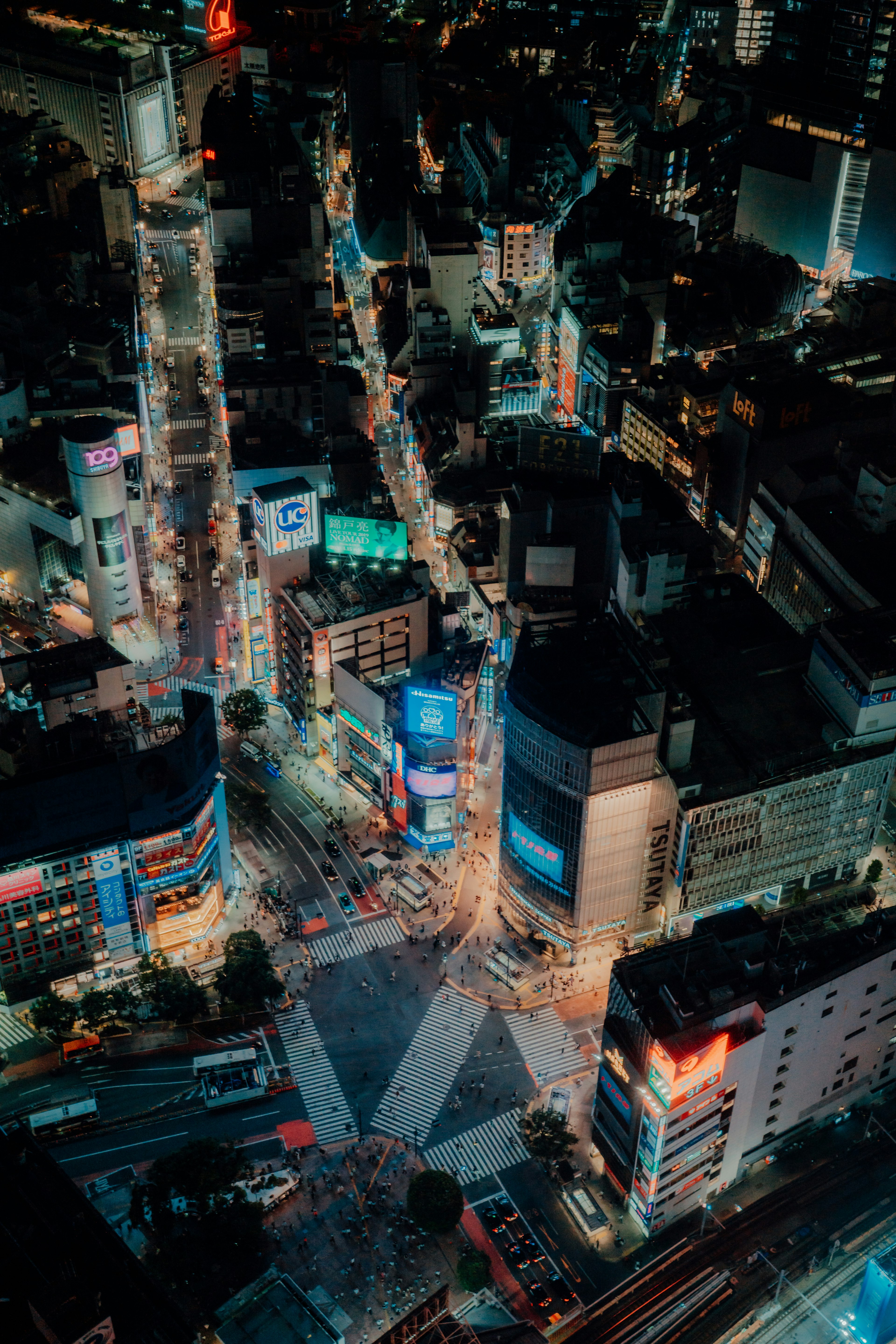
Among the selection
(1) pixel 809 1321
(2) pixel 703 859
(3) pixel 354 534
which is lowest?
(1) pixel 809 1321

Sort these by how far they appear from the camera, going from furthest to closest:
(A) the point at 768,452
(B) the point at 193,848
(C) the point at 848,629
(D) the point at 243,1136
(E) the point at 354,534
→ (A) the point at 768,452
(E) the point at 354,534
(C) the point at 848,629
(B) the point at 193,848
(D) the point at 243,1136

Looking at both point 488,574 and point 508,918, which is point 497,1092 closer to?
point 508,918

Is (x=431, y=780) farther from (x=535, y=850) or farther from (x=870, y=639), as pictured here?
(x=870, y=639)

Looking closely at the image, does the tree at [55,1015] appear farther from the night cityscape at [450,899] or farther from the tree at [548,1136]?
the tree at [548,1136]

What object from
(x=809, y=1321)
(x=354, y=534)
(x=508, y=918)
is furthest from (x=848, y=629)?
(x=809, y=1321)

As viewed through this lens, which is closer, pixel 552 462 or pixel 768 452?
pixel 552 462
